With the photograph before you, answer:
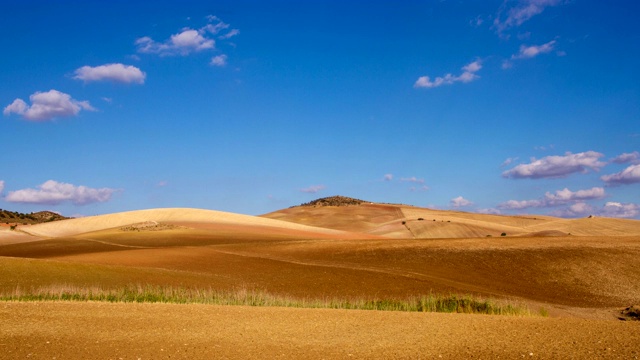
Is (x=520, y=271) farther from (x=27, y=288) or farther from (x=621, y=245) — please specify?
(x=27, y=288)

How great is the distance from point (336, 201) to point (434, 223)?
2043 inches

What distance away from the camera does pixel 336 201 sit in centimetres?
13425

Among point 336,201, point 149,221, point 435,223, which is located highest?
point 336,201

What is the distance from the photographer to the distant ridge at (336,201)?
132 metres

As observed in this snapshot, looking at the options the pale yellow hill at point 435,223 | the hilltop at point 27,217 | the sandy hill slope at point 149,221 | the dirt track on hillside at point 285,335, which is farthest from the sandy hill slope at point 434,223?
Answer: the dirt track on hillside at point 285,335

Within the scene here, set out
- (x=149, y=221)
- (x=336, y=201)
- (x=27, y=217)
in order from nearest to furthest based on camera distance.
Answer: (x=149, y=221), (x=27, y=217), (x=336, y=201)

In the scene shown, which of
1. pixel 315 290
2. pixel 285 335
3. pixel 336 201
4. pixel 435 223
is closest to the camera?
pixel 285 335

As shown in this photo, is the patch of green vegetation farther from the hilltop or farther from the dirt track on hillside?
the hilltop

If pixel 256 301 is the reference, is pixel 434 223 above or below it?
above

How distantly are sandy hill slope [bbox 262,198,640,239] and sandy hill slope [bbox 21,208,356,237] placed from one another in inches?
485

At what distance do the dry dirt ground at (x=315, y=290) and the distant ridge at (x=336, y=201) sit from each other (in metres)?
60.8

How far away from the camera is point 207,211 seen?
287 ft

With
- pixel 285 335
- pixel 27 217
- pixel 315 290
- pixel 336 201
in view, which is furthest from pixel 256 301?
pixel 336 201

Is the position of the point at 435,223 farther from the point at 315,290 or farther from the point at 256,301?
the point at 256,301
